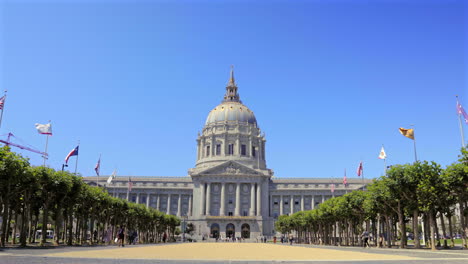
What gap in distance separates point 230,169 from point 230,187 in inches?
242

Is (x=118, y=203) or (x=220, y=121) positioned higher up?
(x=220, y=121)

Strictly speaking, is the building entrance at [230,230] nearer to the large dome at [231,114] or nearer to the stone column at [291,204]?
the stone column at [291,204]

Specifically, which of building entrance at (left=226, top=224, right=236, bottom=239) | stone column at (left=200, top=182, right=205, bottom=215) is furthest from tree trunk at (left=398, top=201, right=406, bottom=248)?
stone column at (left=200, top=182, right=205, bottom=215)

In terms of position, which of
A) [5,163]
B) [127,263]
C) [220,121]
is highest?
[220,121]

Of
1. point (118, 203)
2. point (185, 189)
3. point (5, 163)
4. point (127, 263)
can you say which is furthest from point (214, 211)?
point (127, 263)

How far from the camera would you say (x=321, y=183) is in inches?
5842

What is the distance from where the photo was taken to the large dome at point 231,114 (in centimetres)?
15862

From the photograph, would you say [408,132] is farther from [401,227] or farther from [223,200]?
[223,200]

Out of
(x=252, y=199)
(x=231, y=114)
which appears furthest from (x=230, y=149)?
(x=252, y=199)

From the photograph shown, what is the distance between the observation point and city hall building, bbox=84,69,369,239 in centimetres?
12788

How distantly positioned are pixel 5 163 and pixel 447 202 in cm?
4526

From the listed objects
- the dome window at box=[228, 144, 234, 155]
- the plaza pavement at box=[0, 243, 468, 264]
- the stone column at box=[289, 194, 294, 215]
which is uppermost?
the dome window at box=[228, 144, 234, 155]

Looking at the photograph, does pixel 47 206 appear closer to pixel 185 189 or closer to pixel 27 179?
pixel 27 179

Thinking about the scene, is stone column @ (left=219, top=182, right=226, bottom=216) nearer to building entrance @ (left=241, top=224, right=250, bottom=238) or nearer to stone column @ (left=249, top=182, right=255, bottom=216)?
stone column @ (left=249, top=182, right=255, bottom=216)
